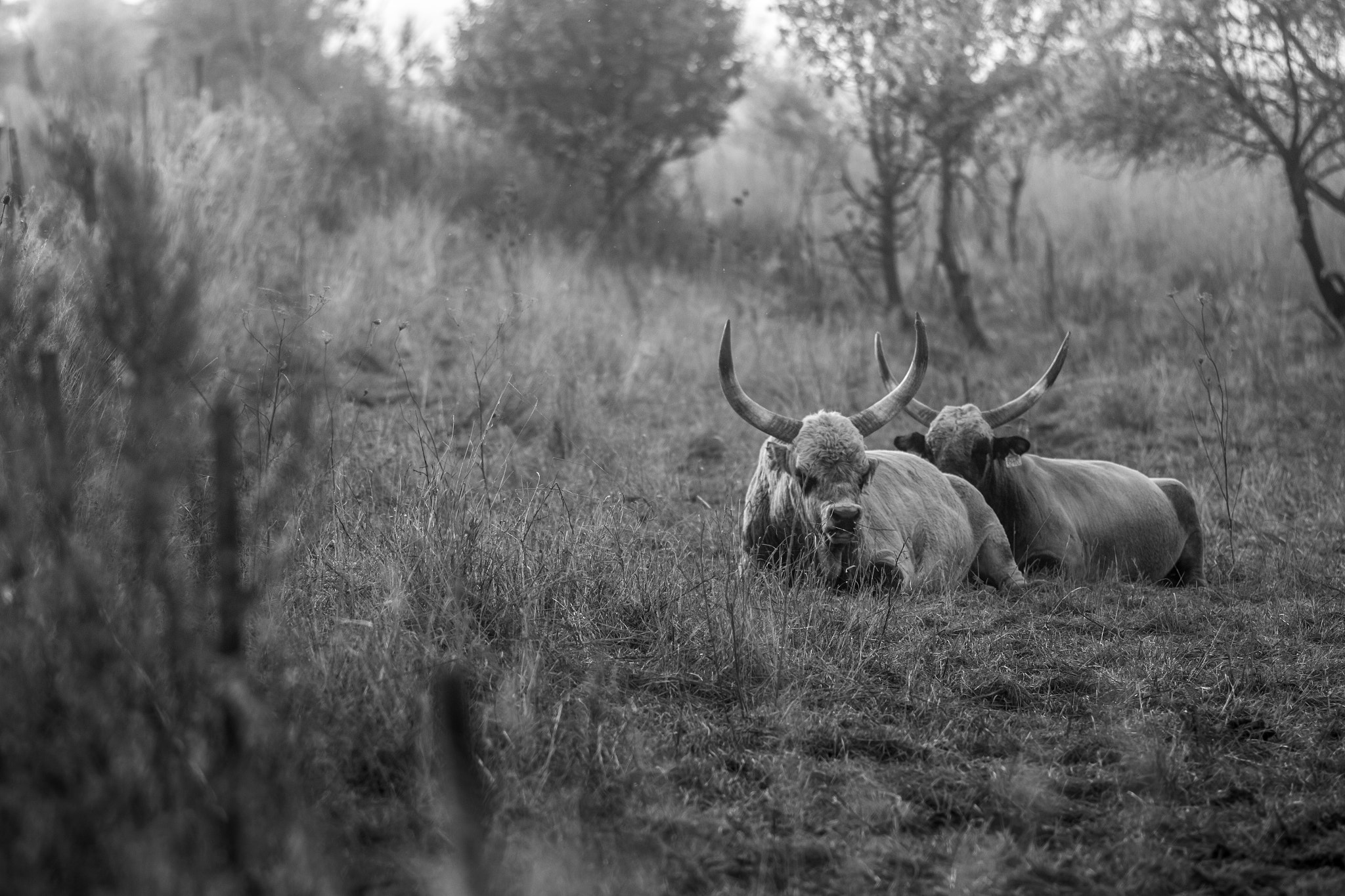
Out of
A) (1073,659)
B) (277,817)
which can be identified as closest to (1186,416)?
(1073,659)

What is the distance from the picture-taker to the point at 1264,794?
3.99 m

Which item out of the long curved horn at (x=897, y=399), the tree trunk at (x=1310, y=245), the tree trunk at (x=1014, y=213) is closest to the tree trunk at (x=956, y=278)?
the tree trunk at (x=1310, y=245)

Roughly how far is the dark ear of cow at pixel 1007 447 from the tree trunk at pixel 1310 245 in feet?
25.7

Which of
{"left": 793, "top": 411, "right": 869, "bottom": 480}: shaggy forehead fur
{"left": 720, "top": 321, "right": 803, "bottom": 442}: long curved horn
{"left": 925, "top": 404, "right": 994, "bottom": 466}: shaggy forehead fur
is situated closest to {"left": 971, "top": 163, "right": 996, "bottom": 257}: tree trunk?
{"left": 925, "top": 404, "right": 994, "bottom": 466}: shaggy forehead fur

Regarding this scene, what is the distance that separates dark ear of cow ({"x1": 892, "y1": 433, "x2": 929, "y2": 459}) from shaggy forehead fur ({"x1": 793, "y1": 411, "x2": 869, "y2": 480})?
44.4 inches

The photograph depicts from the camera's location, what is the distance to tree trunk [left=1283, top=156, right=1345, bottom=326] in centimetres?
1365

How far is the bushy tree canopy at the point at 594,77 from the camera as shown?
1609 centimetres

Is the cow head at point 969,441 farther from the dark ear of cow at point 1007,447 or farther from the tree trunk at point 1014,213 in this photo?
the tree trunk at point 1014,213

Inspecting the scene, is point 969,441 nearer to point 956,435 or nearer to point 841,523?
point 956,435

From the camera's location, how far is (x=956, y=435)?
24.8 feet

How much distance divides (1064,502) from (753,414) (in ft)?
6.87

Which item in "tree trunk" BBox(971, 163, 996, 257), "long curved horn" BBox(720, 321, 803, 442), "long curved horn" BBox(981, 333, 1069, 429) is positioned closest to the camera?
"long curved horn" BBox(720, 321, 803, 442)

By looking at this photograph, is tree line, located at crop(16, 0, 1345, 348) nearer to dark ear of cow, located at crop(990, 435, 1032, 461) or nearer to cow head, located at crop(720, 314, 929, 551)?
dark ear of cow, located at crop(990, 435, 1032, 461)

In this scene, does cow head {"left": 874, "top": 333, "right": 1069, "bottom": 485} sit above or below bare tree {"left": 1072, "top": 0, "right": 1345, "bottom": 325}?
below
